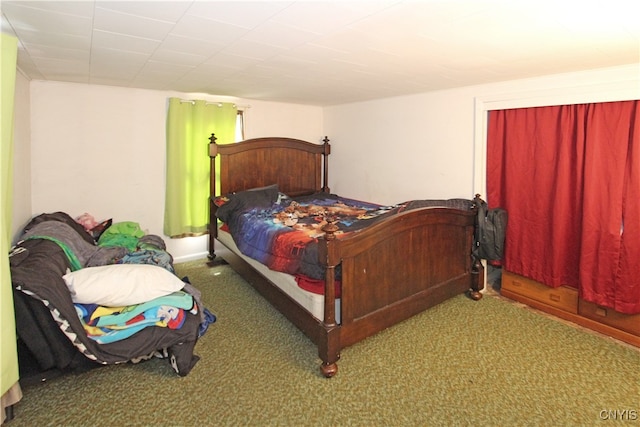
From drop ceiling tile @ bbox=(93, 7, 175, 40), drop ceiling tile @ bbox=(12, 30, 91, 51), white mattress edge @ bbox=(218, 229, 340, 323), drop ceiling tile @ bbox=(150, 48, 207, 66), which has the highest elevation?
drop ceiling tile @ bbox=(150, 48, 207, 66)

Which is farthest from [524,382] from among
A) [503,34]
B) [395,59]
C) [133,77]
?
[133,77]

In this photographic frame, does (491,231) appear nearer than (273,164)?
Yes

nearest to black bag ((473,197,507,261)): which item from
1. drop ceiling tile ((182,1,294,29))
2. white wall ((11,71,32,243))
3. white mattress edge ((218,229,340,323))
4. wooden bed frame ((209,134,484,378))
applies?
wooden bed frame ((209,134,484,378))

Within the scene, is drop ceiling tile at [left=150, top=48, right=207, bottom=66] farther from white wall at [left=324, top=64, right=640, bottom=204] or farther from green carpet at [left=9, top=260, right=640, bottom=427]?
white wall at [left=324, top=64, right=640, bottom=204]

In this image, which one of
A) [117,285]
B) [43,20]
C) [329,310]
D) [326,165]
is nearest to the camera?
[43,20]

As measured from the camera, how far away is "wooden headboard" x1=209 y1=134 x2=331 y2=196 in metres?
4.32

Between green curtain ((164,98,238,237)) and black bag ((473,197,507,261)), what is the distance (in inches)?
116

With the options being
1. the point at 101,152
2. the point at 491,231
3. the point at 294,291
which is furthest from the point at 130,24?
the point at 491,231

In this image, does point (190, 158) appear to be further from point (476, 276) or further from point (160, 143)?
point (476, 276)

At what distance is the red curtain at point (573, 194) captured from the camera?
2527 millimetres

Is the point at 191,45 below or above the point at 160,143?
above

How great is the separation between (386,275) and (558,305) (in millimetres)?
1607

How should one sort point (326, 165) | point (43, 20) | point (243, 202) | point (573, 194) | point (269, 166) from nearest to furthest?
point (43, 20) < point (573, 194) < point (243, 202) < point (269, 166) < point (326, 165)

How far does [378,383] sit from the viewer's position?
2.12m
